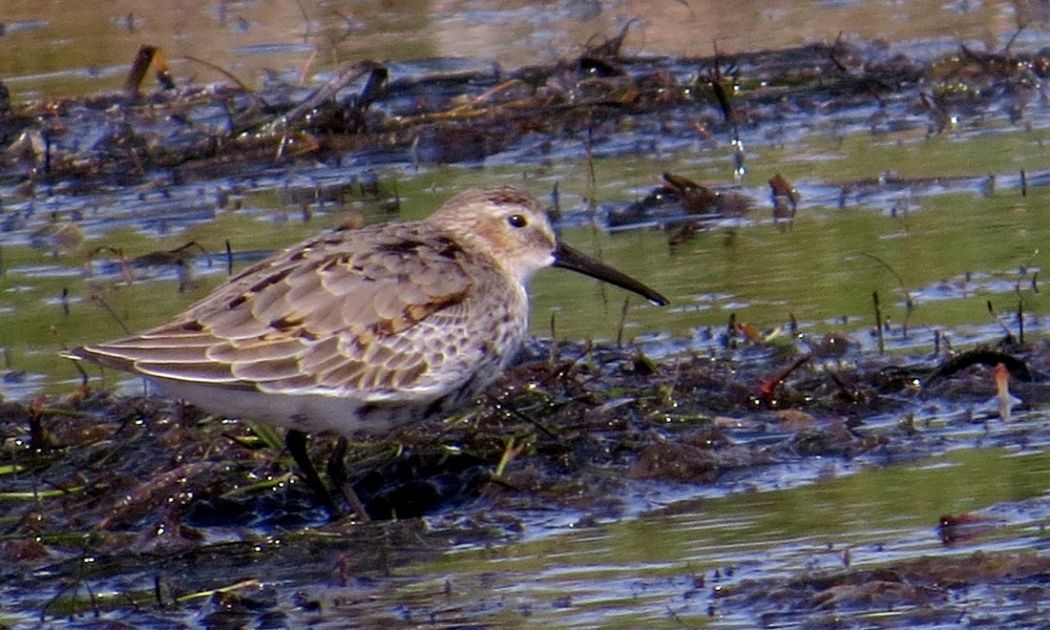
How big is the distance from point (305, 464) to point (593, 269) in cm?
153

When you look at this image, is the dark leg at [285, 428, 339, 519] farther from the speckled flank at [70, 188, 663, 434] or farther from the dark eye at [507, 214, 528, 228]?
the dark eye at [507, 214, 528, 228]

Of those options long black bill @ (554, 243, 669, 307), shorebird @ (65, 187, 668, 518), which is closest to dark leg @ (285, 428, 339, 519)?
shorebird @ (65, 187, 668, 518)

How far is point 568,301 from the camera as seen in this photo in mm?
9359

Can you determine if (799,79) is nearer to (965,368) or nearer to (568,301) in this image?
(568,301)

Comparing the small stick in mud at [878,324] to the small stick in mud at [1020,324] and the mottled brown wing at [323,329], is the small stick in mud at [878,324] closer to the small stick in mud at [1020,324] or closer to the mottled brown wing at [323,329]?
the small stick in mud at [1020,324]

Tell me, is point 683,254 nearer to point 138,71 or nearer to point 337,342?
point 337,342

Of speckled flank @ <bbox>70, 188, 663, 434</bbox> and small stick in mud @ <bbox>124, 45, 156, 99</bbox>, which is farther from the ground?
Answer: speckled flank @ <bbox>70, 188, 663, 434</bbox>

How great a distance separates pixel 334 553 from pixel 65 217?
5526 millimetres

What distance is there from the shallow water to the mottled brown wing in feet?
2.16

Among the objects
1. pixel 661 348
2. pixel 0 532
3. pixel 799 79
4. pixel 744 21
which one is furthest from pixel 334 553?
pixel 744 21

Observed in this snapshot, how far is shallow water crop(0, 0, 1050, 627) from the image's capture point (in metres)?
5.97

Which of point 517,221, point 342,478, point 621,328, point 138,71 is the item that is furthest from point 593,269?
point 138,71

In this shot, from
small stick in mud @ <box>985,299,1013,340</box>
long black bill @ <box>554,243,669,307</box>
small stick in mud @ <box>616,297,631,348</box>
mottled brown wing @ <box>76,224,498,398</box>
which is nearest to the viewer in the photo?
mottled brown wing @ <box>76,224,498,398</box>

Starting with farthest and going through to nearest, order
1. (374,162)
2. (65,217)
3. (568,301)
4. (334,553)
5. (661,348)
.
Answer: (374,162) < (65,217) < (568,301) < (661,348) < (334,553)
